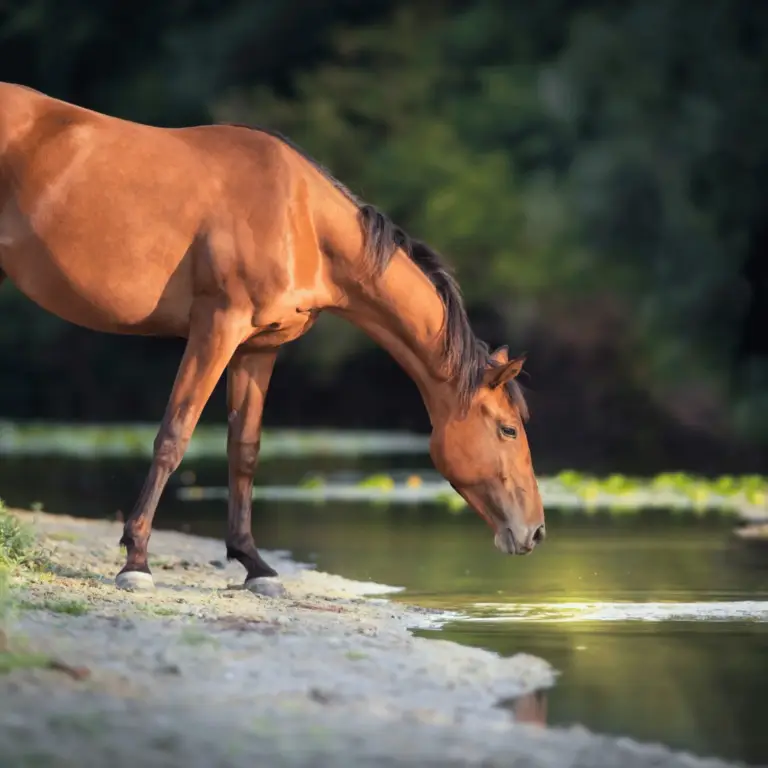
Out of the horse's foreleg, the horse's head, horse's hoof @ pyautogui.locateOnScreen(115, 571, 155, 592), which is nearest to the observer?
horse's hoof @ pyautogui.locateOnScreen(115, 571, 155, 592)

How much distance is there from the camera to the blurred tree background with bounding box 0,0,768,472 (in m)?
29.2

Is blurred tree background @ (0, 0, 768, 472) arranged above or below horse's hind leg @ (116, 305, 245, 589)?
above

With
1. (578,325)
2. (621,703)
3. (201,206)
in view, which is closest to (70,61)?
(578,325)

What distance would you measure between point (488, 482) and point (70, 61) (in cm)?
3593

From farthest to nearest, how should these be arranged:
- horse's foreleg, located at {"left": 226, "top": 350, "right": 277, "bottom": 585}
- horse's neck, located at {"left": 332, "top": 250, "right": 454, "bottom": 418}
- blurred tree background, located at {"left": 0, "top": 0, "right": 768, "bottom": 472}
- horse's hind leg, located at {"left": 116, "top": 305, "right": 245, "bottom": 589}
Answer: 1. blurred tree background, located at {"left": 0, "top": 0, "right": 768, "bottom": 472}
2. horse's foreleg, located at {"left": 226, "top": 350, "right": 277, "bottom": 585}
3. horse's neck, located at {"left": 332, "top": 250, "right": 454, "bottom": 418}
4. horse's hind leg, located at {"left": 116, "top": 305, "right": 245, "bottom": 589}

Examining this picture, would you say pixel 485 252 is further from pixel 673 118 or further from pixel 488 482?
pixel 488 482

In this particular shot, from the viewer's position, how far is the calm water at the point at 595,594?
22.8 ft

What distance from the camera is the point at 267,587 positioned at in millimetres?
10578

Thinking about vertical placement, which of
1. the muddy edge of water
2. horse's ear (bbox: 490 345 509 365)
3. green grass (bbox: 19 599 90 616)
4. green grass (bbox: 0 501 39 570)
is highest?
horse's ear (bbox: 490 345 509 365)

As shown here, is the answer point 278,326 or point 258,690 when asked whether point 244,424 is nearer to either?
point 278,326

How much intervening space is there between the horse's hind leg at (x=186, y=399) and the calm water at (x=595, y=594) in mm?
1380

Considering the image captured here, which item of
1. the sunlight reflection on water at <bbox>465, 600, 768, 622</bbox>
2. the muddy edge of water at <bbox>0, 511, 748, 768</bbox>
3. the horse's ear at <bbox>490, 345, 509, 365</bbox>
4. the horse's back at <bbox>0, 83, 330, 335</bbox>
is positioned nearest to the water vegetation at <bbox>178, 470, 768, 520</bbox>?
the horse's ear at <bbox>490, 345, 509, 365</bbox>

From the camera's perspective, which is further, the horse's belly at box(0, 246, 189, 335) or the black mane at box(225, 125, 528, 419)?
the black mane at box(225, 125, 528, 419)

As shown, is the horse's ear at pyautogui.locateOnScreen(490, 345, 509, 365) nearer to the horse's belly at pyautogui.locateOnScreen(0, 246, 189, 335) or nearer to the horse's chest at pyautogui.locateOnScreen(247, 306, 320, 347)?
the horse's chest at pyautogui.locateOnScreen(247, 306, 320, 347)
